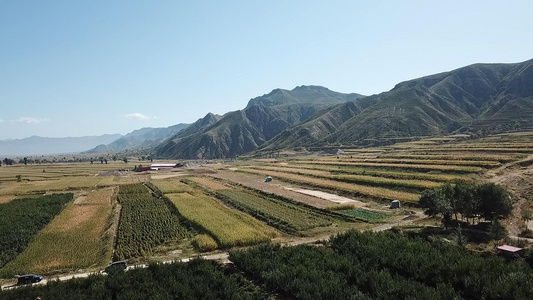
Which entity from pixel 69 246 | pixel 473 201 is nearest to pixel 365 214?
pixel 473 201

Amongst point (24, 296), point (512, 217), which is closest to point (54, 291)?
point (24, 296)

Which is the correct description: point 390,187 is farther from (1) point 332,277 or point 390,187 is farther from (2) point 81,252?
(2) point 81,252

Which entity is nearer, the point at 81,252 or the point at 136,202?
the point at 81,252

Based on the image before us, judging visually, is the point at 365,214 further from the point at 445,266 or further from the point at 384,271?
the point at 384,271

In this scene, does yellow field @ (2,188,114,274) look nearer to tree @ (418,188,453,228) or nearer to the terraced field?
tree @ (418,188,453,228)

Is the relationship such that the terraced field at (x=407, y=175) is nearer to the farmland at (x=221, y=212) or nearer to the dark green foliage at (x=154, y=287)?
the farmland at (x=221, y=212)

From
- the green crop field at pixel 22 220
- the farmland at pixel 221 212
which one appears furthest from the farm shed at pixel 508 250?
the green crop field at pixel 22 220
